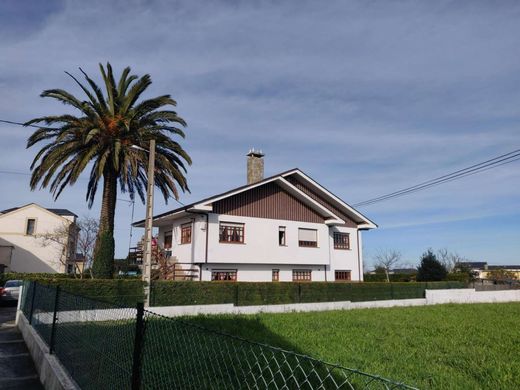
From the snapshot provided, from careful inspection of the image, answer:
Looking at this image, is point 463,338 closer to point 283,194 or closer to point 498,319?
point 498,319

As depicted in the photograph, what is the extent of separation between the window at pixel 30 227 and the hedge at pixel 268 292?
33.4 metres

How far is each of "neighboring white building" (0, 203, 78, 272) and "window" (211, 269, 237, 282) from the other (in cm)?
2550

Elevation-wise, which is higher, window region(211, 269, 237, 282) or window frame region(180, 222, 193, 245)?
window frame region(180, 222, 193, 245)

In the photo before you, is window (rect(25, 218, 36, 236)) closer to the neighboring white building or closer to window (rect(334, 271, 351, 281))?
the neighboring white building

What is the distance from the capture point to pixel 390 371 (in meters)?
7.14

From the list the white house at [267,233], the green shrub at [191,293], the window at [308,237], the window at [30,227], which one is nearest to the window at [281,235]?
the white house at [267,233]

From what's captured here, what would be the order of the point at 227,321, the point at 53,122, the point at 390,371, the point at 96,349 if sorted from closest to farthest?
1. the point at 96,349
2. the point at 390,371
3. the point at 227,321
4. the point at 53,122

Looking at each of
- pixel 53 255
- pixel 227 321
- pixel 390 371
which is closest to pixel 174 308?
pixel 227 321

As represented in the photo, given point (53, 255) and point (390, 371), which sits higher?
point (53, 255)

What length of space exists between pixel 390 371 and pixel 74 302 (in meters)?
5.42

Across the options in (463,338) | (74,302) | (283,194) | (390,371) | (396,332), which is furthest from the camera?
(283,194)

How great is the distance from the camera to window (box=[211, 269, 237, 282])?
2486 centimetres

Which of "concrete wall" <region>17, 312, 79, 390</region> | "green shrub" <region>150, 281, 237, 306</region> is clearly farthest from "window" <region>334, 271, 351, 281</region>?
"concrete wall" <region>17, 312, 79, 390</region>

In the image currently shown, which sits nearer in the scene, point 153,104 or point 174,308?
point 174,308
